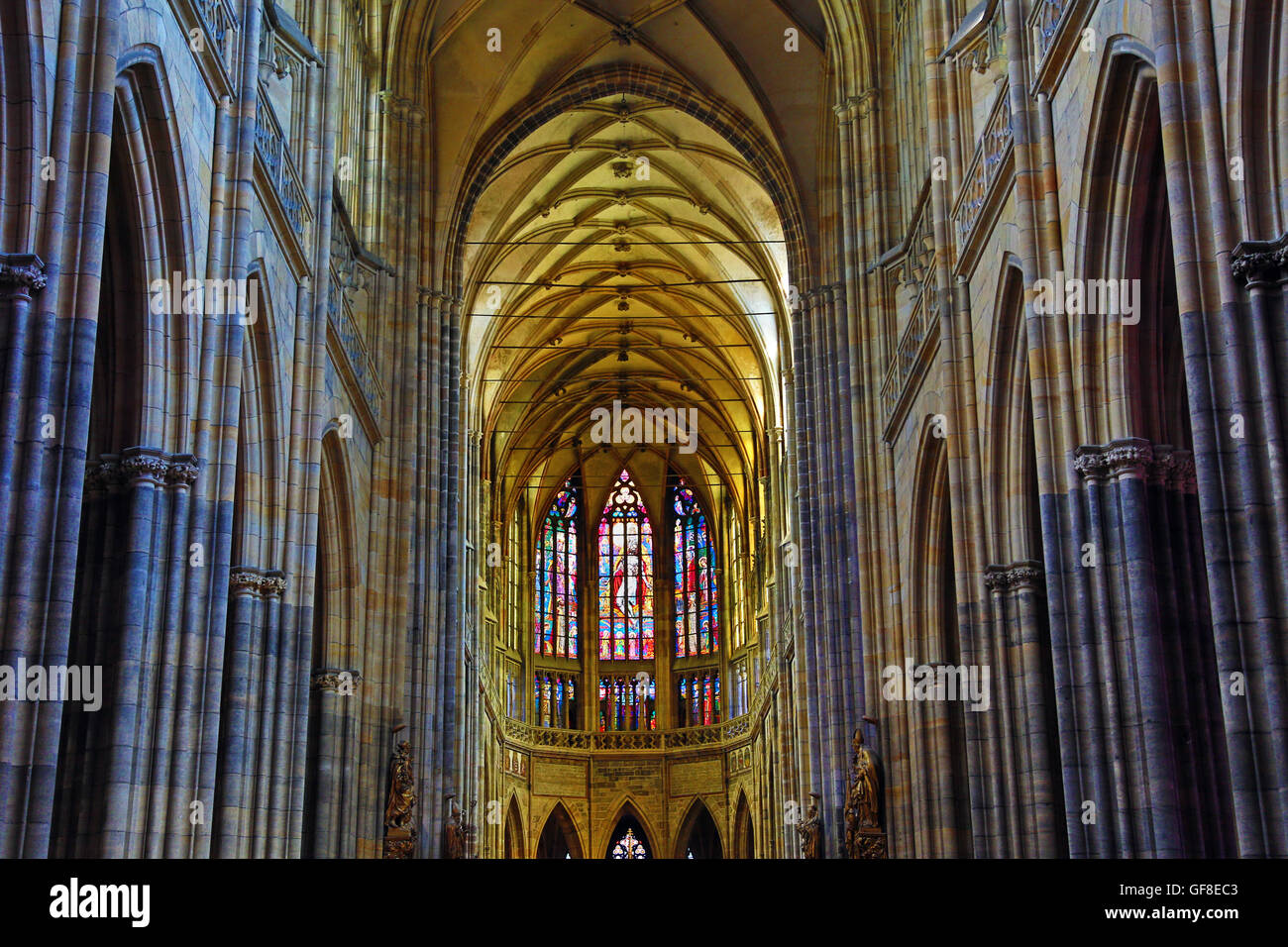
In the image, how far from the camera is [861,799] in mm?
23234

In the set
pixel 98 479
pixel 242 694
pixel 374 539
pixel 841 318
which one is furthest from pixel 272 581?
pixel 841 318

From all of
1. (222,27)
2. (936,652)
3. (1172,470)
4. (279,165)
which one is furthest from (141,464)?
(936,652)

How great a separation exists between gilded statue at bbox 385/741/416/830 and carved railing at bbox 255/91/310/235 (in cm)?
874

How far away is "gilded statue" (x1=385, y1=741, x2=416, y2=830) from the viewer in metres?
23.0

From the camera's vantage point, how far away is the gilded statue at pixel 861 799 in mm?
23000

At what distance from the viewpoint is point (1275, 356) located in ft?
31.0

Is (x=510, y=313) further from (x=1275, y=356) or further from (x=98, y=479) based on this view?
(x=1275, y=356)

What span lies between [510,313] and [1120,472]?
98.7 feet

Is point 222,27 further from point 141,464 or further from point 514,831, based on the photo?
point 514,831

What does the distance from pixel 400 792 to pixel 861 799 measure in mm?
7025

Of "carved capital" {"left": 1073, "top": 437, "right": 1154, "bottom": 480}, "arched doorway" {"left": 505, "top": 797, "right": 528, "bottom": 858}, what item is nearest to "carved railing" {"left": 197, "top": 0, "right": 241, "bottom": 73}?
"carved capital" {"left": 1073, "top": 437, "right": 1154, "bottom": 480}

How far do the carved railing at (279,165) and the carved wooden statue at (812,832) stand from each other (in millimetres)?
14583

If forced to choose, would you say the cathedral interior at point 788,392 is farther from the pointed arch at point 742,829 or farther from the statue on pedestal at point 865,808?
the pointed arch at point 742,829

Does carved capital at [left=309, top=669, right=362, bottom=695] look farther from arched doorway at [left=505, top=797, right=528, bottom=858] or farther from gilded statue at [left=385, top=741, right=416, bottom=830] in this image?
arched doorway at [left=505, top=797, right=528, bottom=858]
